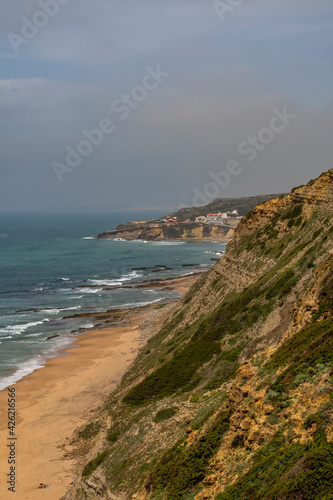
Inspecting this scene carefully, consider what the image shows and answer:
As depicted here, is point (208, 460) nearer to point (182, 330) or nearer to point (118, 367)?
point (182, 330)

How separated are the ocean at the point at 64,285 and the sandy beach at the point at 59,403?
2.99 m

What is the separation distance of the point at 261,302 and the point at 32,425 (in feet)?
68.8

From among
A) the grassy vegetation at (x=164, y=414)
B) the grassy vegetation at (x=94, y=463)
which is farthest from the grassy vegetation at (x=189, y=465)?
the grassy vegetation at (x=94, y=463)

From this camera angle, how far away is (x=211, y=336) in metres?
32.8

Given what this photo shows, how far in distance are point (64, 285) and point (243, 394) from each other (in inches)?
3581

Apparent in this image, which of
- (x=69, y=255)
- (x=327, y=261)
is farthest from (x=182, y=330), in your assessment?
(x=69, y=255)

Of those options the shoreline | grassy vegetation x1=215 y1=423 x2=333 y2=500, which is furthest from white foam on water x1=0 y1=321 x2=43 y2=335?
grassy vegetation x1=215 y1=423 x2=333 y2=500

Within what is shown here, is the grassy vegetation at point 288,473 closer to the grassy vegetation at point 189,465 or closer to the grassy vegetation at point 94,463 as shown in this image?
the grassy vegetation at point 189,465

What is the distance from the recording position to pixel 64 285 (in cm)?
10369

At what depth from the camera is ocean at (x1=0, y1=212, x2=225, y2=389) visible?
59.8 metres

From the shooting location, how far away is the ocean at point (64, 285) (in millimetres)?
59844

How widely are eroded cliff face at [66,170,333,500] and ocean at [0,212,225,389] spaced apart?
865 inches

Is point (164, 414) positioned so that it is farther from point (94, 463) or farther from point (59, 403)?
point (59, 403)

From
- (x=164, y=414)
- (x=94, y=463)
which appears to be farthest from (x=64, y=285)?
(x=164, y=414)
